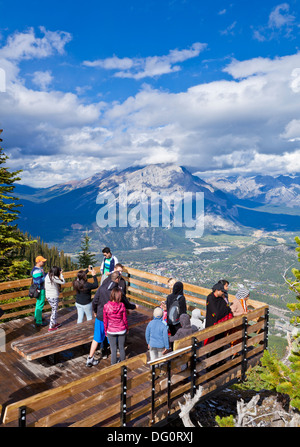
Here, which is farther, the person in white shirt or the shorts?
the person in white shirt

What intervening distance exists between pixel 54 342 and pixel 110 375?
271 cm

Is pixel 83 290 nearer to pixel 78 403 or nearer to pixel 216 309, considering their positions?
pixel 216 309

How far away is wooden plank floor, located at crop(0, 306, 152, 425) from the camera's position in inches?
264

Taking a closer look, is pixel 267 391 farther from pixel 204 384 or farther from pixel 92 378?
pixel 92 378

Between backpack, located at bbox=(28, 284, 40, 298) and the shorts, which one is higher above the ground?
backpack, located at bbox=(28, 284, 40, 298)

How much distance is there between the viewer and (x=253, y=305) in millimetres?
8984

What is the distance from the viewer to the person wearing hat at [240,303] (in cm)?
820

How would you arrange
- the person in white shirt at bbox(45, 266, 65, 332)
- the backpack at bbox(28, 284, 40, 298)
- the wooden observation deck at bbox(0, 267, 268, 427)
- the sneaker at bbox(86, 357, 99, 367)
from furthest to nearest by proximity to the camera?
1. the backpack at bbox(28, 284, 40, 298)
2. the person in white shirt at bbox(45, 266, 65, 332)
3. the sneaker at bbox(86, 357, 99, 367)
4. the wooden observation deck at bbox(0, 267, 268, 427)

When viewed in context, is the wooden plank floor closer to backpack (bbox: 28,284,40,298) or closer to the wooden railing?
the wooden railing

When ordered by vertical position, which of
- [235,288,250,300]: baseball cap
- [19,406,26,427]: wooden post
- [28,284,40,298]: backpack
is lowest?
[19,406,26,427]: wooden post

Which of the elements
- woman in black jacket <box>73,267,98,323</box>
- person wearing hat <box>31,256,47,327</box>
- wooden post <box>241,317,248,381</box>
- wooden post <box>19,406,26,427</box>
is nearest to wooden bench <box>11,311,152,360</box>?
woman in black jacket <box>73,267,98,323</box>

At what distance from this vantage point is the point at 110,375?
508cm

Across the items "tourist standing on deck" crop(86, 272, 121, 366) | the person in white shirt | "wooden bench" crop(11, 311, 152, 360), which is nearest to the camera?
"wooden bench" crop(11, 311, 152, 360)
